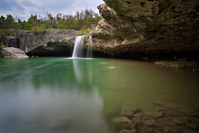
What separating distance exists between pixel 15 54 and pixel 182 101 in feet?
72.3

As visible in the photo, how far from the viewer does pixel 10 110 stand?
2494mm

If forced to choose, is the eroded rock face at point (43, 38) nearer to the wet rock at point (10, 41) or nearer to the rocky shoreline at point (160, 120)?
the wet rock at point (10, 41)

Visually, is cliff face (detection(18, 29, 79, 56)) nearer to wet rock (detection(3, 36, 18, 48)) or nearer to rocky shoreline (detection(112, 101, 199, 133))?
wet rock (detection(3, 36, 18, 48))

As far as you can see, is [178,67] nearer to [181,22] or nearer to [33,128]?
[181,22]

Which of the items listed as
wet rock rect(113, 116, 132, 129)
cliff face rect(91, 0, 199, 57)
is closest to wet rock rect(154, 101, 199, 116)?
wet rock rect(113, 116, 132, 129)

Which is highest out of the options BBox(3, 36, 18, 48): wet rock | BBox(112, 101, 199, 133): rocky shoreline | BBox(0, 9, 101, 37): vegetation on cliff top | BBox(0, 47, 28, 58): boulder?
BBox(0, 9, 101, 37): vegetation on cliff top

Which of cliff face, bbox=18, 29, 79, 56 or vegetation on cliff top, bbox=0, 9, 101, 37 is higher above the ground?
vegetation on cliff top, bbox=0, 9, 101, 37

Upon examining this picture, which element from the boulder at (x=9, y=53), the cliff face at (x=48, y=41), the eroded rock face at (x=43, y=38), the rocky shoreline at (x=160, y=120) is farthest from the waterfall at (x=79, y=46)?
the rocky shoreline at (x=160, y=120)

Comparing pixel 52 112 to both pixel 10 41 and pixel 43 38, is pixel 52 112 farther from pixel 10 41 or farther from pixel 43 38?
pixel 10 41

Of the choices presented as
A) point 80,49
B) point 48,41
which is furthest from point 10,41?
point 80,49

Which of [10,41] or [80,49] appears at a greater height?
[10,41]

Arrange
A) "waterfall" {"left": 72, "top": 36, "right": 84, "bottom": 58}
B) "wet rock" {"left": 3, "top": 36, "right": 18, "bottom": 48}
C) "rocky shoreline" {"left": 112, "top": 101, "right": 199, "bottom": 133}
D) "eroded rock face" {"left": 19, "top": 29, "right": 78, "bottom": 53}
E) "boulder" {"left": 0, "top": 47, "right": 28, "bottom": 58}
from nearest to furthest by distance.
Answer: "rocky shoreline" {"left": 112, "top": 101, "right": 199, "bottom": 133} → "waterfall" {"left": 72, "top": 36, "right": 84, "bottom": 58} → "boulder" {"left": 0, "top": 47, "right": 28, "bottom": 58} → "eroded rock face" {"left": 19, "top": 29, "right": 78, "bottom": 53} → "wet rock" {"left": 3, "top": 36, "right": 18, "bottom": 48}

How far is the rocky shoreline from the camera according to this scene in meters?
1.76

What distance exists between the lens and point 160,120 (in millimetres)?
1979
